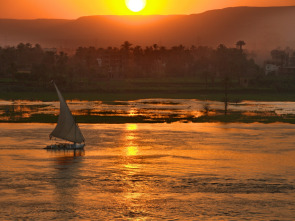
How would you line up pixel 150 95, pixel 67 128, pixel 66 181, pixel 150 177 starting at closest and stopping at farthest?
pixel 66 181
pixel 150 177
pixel 67 128
pixel 150 95

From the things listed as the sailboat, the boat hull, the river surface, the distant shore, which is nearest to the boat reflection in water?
the river surface

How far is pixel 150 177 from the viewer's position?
52469 millimetres

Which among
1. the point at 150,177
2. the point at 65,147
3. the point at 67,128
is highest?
the point at 67,128

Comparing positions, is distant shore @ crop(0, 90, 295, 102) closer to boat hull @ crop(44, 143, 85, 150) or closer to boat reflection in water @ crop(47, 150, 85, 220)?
boat hull @ crop(44, 143, 85, 150)

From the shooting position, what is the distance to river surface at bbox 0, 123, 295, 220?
42.1 m

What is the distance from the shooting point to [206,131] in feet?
286

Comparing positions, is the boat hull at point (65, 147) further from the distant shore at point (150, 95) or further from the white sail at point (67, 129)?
the distant shore at point (150, 95)

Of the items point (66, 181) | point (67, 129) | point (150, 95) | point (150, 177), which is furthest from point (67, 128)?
point (150, 95)

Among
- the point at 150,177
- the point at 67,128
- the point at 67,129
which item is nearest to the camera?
the point at 150,177

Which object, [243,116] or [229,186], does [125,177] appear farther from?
[243,116]

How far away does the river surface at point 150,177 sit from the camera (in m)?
42.1

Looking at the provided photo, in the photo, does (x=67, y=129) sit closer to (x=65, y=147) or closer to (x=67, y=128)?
→ (x=67, y=128)

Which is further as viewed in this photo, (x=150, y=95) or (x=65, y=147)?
(x=150, y=95)

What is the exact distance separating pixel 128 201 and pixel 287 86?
158 metres
